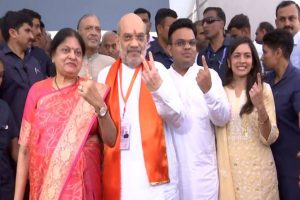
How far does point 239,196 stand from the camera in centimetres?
318

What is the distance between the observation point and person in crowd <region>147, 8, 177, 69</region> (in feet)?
14.4

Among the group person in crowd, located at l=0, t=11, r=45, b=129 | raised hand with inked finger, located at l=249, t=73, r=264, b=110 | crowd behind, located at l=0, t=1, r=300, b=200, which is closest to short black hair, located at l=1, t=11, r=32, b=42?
person in crowd, located at l=0, t=11, r=45, b=129

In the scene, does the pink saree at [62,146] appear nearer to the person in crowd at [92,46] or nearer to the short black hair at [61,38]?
the short black hair at [61,38]

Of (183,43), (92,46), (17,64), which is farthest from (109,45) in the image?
(183,43)

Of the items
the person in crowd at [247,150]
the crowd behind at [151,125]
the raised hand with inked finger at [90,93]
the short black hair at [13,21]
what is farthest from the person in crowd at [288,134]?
the short black hair at [13,21]

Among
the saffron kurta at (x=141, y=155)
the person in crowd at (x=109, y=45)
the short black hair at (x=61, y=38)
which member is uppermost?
the person in crowd at (x=109, y=45)

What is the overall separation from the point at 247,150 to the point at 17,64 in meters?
1.92

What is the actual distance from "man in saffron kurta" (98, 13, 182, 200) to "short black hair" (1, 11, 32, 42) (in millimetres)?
1460

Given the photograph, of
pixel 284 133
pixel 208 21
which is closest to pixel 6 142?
pixel 284 133

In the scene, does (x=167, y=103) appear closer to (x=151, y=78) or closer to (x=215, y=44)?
(x=151, y=78)

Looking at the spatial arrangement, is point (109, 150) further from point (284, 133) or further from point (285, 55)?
point (285, 55)

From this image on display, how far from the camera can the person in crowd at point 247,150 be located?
316cm

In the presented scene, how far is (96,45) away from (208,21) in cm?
126

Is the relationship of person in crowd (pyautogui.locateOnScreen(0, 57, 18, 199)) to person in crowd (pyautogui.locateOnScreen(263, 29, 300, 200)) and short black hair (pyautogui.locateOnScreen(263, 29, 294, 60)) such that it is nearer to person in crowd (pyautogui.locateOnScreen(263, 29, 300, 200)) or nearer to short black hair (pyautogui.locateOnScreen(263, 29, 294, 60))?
person in crowd (pyautogui.locateOnScreen(263, 29, 300, 200))
